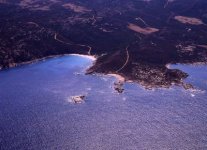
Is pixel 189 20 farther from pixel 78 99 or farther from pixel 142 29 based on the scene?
pixel 78 99

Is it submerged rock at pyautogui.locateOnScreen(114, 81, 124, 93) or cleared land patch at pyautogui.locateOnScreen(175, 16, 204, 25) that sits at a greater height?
submerged rock at pyautogui.locateOnScreen(114, 81, 124, 93)

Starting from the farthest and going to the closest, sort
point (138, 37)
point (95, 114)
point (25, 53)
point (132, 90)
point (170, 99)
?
point (138, 37), point (25, 53), point (132, 90), point (170, 99), point (95, 114)

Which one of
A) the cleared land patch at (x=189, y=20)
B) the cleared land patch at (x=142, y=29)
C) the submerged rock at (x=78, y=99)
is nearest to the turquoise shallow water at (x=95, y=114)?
the submerged rock at (x=78, y=99)

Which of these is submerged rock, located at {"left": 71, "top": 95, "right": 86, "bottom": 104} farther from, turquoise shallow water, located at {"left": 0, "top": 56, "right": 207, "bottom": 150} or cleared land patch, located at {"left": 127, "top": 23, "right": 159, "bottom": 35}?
cleared land patch, located at {"left": 127, "top": 23, "right": 159, "bottom": 35}

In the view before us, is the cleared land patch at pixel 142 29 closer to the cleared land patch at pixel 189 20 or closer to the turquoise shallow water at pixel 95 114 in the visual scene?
the cleared land patch at pixel 189 20

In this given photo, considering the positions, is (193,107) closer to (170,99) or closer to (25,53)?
(170,99)

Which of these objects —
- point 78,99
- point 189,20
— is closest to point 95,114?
point 78,99

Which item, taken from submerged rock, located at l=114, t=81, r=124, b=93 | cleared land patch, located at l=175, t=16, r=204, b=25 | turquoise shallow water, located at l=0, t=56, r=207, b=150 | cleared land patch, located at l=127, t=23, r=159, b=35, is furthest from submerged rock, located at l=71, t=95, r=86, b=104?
cleared land patch, located at l=175, t=16, r=204, b=25

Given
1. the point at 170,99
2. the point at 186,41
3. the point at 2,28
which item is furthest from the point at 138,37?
the point at 170,99
